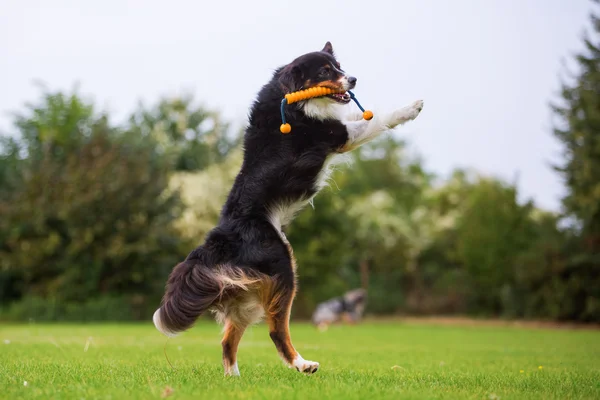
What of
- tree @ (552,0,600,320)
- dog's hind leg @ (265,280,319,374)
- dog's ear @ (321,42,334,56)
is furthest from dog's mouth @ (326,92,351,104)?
tree @ (552,0,600,320)

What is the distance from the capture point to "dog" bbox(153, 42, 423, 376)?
517cm

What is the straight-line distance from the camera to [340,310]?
24094mm

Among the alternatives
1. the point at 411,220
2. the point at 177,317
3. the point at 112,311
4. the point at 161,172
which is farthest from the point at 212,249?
the point at 411,220

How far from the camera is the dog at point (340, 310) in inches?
927

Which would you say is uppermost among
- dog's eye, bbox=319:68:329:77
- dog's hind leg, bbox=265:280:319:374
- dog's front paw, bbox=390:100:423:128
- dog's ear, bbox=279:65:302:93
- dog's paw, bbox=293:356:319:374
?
dog's eye, bbox=319:68:329:77

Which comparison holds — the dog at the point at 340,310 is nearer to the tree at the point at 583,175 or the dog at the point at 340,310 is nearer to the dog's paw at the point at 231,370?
the tree at the point at 583,175

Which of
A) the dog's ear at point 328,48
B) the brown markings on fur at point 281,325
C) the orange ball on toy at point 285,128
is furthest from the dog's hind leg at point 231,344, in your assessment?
the dog's ear at point 328,48

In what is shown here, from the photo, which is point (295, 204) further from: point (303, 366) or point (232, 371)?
point (232, 371)

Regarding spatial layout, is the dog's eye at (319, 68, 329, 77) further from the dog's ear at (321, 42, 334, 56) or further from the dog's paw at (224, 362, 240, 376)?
the dog's paw at (224, 362, 240, 376)

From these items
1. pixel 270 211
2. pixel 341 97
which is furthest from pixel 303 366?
pixel 341 97

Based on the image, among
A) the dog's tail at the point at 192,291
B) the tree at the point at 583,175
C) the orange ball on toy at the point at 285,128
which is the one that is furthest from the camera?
the tree at the point at 583,175

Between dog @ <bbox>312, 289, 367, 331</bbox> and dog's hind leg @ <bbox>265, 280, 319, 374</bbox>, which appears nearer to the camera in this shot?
dog's hind leg @ <bbox>265, 280, 319, 374</bbox>

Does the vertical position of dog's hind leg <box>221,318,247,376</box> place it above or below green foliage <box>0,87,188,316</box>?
below

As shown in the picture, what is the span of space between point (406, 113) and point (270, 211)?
5.31 ft
